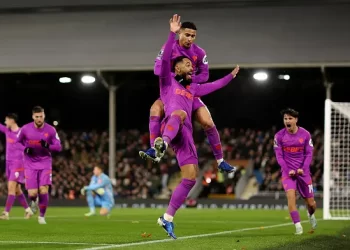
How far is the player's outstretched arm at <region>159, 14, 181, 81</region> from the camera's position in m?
10.4

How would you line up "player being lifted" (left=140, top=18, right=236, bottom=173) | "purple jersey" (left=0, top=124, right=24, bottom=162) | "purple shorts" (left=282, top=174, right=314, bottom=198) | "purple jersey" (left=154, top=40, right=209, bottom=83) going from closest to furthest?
"purple jersey" (left=154, top=40, right=209, bottom=83) < "player being lifted" (left=140, top=18, right=236, bottom=173) < "purple shorts" (left=282, top=174, right=314, bottom=198) < "purple jersey" (left=0, top=124, right=24, bottom=162)

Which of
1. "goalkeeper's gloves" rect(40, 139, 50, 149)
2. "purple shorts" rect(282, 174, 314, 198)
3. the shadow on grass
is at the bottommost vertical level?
the shadow on grass

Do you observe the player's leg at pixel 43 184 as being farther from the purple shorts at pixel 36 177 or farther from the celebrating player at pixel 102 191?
the celebrating player at pixel 102 191

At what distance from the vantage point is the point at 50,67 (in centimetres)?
3150

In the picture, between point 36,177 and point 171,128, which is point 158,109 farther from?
point 36,177

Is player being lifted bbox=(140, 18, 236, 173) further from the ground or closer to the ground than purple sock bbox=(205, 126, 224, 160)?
further from the ground

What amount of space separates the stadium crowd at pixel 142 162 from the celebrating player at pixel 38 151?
53.1ft

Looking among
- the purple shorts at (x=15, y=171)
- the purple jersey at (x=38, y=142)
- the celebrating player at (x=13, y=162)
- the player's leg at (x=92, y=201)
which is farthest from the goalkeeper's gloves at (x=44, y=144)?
the player's leg at (x=92, y=201)

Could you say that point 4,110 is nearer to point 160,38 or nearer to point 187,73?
point 160,38

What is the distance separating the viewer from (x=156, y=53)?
3080cm

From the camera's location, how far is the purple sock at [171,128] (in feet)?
33.4

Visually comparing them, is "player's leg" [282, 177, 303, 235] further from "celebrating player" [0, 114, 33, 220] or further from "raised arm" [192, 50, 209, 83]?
"celebrating player" [0, 114, 33, 220]

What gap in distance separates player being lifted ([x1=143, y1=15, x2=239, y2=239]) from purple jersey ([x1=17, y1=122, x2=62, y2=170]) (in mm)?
5547

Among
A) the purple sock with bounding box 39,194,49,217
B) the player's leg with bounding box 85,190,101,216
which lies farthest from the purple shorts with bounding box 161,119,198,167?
the player's leg with bounding box 85,190,101,216
